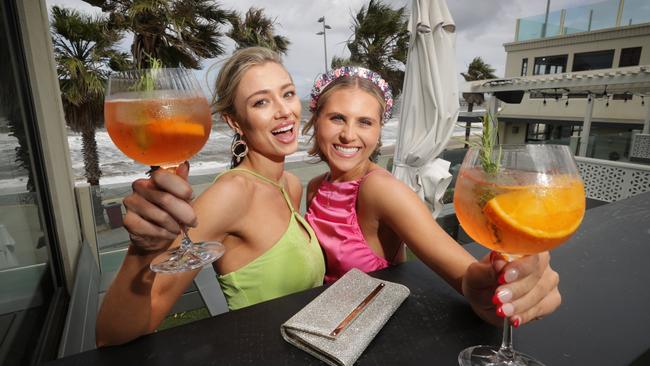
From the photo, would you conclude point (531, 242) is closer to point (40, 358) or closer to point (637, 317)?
point (637, 317)

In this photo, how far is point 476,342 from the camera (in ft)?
3.16

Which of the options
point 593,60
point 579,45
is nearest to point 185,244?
point 593,60

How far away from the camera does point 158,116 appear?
97cm

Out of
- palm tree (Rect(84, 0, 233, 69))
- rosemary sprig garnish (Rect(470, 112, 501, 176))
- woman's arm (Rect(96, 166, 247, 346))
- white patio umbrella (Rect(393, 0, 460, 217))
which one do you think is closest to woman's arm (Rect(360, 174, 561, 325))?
rosemary sprig garnish (Rect(470, 112, 501, 176))

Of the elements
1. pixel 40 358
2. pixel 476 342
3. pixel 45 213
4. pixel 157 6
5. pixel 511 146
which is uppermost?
pixel 157 6

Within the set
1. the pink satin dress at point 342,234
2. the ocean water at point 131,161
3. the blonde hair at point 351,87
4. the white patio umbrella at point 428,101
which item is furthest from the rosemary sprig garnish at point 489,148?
the ocean water at point 131,161

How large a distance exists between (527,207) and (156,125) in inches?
38.1

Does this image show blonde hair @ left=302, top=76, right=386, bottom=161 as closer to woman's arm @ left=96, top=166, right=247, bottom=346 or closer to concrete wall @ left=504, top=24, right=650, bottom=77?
woman's arm @ left=96, top=166, right=247, bottom=346

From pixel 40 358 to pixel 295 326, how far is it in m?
2.20

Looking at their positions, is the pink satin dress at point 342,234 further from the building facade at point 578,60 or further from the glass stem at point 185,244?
the building facade at point 578,60

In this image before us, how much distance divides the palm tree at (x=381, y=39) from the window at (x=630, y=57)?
1781 cm

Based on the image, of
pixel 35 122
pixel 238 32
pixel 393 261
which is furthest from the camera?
pixel 238 32

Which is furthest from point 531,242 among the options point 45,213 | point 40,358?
point 45,213

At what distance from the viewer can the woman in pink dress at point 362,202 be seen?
4.26 feet
